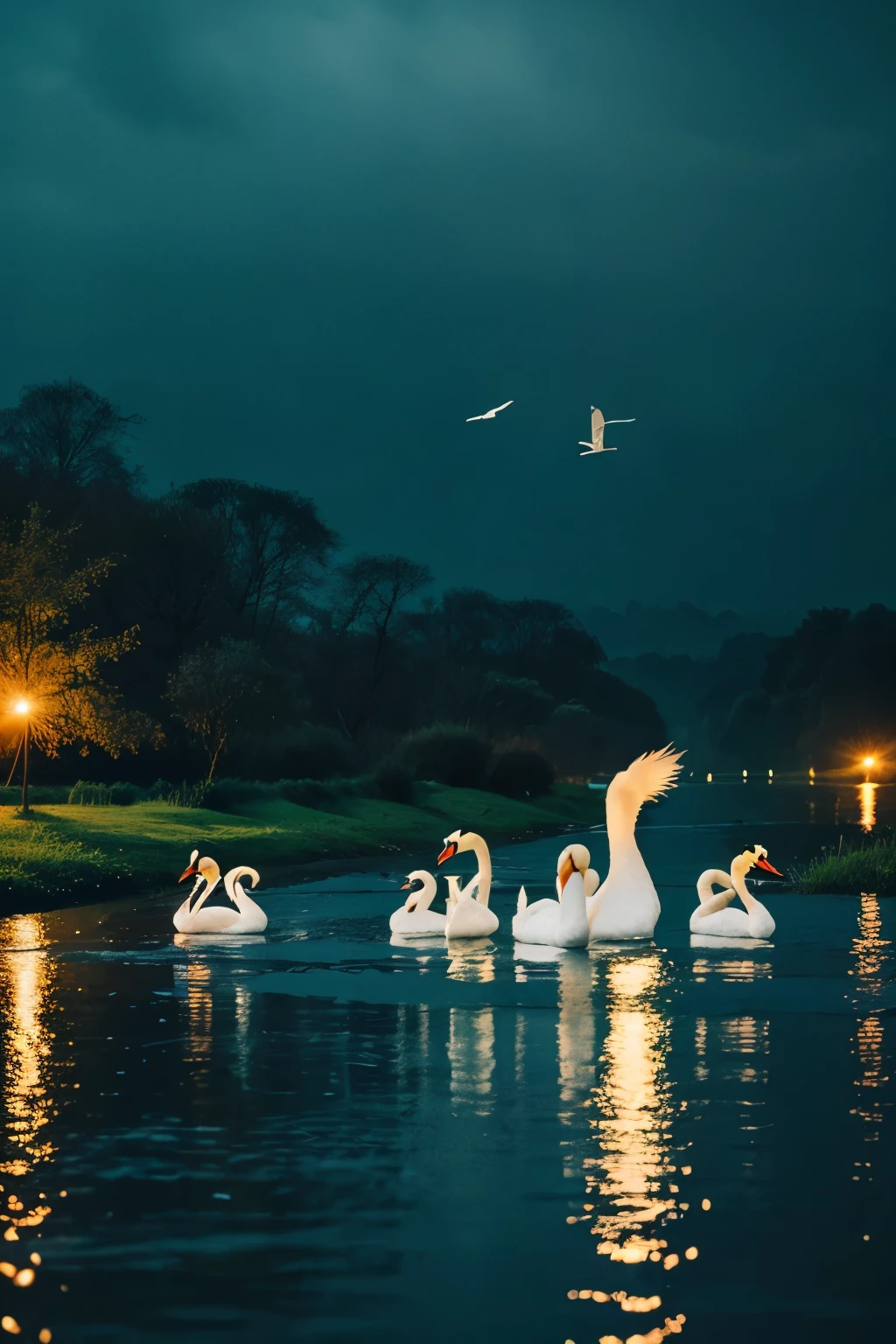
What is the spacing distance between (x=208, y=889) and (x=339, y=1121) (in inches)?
477

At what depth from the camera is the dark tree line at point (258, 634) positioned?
Result: 56406 millimetres

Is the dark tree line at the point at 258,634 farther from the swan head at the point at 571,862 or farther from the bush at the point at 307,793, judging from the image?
the swan head at the point at 571,862

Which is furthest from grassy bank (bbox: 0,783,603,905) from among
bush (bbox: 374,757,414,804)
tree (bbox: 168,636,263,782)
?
tree (bbox: 168,636,263,782)

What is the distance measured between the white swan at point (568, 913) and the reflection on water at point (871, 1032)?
10.5 feet

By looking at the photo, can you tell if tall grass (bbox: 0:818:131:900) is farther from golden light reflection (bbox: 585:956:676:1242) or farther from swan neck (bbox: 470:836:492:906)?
golden light reflection (bbox: 585:956:676:1242)

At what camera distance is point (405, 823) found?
4800cm

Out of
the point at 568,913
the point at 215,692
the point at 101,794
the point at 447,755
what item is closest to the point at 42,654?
the point at 101,794

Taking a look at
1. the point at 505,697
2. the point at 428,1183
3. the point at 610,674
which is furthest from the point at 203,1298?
the point at 610,674

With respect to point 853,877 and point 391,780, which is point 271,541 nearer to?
point 391,780

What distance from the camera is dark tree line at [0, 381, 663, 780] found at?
185ft

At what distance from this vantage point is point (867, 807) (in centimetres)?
7012

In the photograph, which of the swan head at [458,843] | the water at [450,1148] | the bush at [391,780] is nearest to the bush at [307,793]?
the bush at [391,780]

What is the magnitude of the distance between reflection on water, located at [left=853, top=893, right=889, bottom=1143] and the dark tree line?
29.7m

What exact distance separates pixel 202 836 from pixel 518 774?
34.7m
